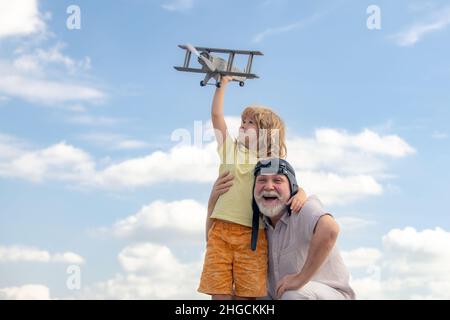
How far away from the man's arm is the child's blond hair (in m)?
0.86

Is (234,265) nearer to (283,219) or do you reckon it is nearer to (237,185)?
(283,219)

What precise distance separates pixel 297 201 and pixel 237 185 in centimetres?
60

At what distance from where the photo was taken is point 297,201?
18.2ft

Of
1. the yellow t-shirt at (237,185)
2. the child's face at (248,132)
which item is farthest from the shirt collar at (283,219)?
the child's face at (248,132)

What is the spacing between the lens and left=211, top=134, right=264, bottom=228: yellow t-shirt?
5.57 m

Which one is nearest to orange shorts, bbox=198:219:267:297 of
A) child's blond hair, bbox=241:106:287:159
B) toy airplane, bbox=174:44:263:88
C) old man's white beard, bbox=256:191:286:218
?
old man's white beard, bbox=256:191:286:218

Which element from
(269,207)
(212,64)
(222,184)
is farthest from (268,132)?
(212,64)

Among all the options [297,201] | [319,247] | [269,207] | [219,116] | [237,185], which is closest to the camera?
[319,247]

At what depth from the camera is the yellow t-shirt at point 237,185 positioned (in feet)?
18.3

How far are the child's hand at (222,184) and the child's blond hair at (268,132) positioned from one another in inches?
14.9

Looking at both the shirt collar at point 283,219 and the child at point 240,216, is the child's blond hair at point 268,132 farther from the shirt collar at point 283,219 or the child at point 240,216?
the shirt collar at point 283,219
